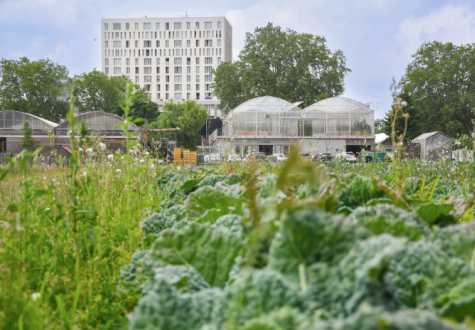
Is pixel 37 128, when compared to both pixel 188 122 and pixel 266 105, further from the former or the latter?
pixel 266 105

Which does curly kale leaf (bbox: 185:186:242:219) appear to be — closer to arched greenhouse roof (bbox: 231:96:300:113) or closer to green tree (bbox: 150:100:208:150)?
arched greenhouse roof (bbox: 231:96:300:113)

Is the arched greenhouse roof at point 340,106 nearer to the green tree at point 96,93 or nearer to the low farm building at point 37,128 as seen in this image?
the low farm building at point 37,128

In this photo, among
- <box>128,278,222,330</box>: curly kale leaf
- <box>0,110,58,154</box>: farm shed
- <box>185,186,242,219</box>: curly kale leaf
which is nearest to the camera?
<box>128,278,222,330</box>: curly kale leaf

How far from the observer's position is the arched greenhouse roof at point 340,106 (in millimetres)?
37344

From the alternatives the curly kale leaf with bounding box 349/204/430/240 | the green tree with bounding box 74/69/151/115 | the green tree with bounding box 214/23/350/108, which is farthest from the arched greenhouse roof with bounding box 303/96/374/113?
the curly kale leaf with bounding box 349/204/430/240

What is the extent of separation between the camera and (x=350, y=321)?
60 centimetres

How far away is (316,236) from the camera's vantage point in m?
0.85

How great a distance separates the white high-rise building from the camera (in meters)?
89.8

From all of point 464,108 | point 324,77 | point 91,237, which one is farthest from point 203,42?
point 91,237

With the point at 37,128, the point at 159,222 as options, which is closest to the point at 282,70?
the point at 37,128

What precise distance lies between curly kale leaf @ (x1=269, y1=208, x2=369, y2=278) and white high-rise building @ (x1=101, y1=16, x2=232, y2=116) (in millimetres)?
89404

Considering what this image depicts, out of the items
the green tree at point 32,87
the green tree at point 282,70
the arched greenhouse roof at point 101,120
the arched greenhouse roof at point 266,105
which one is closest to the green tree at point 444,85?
the green tree at point 282,70

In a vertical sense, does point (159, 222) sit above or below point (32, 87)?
below

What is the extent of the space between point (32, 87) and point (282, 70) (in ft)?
95.6
